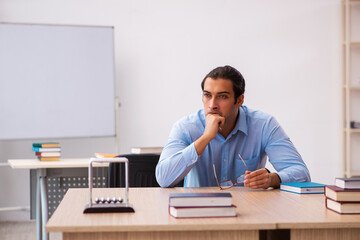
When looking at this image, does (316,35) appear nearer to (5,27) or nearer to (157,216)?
(5,27)

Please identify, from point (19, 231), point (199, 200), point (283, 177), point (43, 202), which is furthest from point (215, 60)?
point (199, 200)

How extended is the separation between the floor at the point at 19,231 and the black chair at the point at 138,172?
1.60 m

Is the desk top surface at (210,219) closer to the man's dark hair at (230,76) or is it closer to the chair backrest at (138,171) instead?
the man's dark hair at (230,76)

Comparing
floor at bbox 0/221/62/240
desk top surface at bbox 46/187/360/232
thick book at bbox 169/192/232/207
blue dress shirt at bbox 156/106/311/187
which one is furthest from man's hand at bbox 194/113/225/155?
floor at bbox 0/221/62/240

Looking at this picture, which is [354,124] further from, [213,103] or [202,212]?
[202,212]

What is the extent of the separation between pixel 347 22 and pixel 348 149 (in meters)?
1.25

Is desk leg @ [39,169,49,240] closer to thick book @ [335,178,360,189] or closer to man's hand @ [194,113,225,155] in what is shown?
man's hand @ [194,113,225,155]

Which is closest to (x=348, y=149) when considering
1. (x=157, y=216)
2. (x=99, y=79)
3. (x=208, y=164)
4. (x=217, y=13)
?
(x=217, y=13)

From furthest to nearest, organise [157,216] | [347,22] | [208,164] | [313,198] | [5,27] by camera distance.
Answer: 1. [347,22]
2. [5,27]
3. [208,164]
4. [313,198]
5. [157,216]

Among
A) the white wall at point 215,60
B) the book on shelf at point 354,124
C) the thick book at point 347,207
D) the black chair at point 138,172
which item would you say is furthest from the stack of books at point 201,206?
the book on shelf at point 354,124

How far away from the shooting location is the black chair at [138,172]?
251 centimetres

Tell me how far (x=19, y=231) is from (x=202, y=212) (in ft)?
10.6

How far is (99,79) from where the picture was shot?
14.3 feet

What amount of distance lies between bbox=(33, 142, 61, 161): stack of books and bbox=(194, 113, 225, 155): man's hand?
187cm
